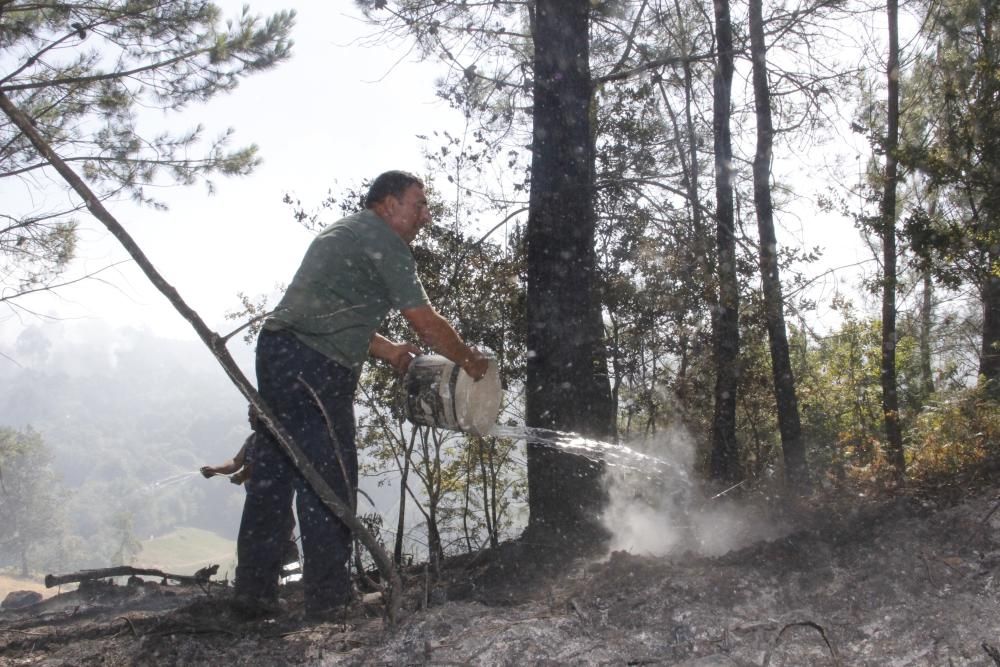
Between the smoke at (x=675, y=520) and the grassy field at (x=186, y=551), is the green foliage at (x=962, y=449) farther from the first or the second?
the grassy field at (x=186, y=551)

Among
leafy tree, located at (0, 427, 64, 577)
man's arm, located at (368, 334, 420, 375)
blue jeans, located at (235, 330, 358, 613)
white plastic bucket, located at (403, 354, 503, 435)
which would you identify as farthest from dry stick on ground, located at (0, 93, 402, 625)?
leafy tree, located at (0, 427, 64, 577)

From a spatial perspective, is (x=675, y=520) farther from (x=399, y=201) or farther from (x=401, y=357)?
(x=399, y=201)

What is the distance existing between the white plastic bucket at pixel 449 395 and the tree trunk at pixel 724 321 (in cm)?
505

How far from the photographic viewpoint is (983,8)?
764 cm

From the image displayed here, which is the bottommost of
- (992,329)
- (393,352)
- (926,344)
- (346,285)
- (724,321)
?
(393,352)

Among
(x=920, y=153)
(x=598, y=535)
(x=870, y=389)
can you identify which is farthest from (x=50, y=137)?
(x=870, y=389)

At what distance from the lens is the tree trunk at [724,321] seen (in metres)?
8.33

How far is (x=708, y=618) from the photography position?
2146 mm

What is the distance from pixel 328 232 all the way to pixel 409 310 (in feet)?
1.65

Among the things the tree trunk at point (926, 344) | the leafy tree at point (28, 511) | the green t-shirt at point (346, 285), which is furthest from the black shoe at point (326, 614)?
the leafy tree at point (28, 511)

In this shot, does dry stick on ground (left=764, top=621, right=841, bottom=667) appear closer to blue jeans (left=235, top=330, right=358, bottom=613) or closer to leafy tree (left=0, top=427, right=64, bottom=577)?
blue jeans (left=235, top=330, right=358, bottom=613)

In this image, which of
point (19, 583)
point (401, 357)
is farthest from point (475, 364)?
point (19, 583)

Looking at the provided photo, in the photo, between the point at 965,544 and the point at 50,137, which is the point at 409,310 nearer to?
the point at 965,544

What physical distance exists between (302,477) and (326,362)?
1.53 ft
